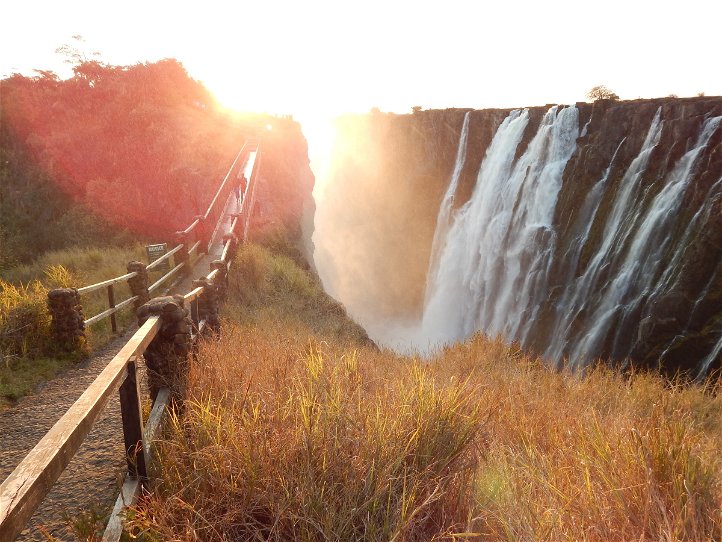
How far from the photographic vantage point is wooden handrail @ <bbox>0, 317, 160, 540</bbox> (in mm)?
1343

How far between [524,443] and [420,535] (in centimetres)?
119

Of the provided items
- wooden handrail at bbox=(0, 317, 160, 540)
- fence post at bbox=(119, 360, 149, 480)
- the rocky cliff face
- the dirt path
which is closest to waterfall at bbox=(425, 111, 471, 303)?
the rocky cliff face

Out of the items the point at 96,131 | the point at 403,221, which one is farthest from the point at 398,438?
the point at 403,221

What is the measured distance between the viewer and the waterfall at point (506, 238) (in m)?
18.5

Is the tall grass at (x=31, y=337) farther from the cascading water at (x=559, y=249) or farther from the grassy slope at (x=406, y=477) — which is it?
the cascading water at (x=559, y=249)

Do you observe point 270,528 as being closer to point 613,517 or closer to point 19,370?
point 613,517

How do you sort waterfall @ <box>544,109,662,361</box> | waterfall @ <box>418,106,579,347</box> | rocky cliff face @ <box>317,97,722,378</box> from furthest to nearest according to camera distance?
waterfall @ <box>418,106,579,347</box>
waterfall @ <box>544,109,662,361</box>
rocky cliff face @ <box>317,97,722,378</box>

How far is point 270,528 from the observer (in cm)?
211

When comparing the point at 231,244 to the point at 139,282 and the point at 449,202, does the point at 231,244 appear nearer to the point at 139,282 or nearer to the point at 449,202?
the point at 139,282

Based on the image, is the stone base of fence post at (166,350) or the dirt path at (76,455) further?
the stone base of fence post at (166,350)

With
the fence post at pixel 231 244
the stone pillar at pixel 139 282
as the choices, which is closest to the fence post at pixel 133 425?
the stone pillar at pixel 139 282

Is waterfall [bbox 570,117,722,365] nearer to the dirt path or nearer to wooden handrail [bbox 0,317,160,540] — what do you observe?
the dirt path

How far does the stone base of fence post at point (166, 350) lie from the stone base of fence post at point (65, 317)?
12.9 feet

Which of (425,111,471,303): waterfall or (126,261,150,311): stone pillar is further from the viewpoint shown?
(425,111,471,303): waterfall
